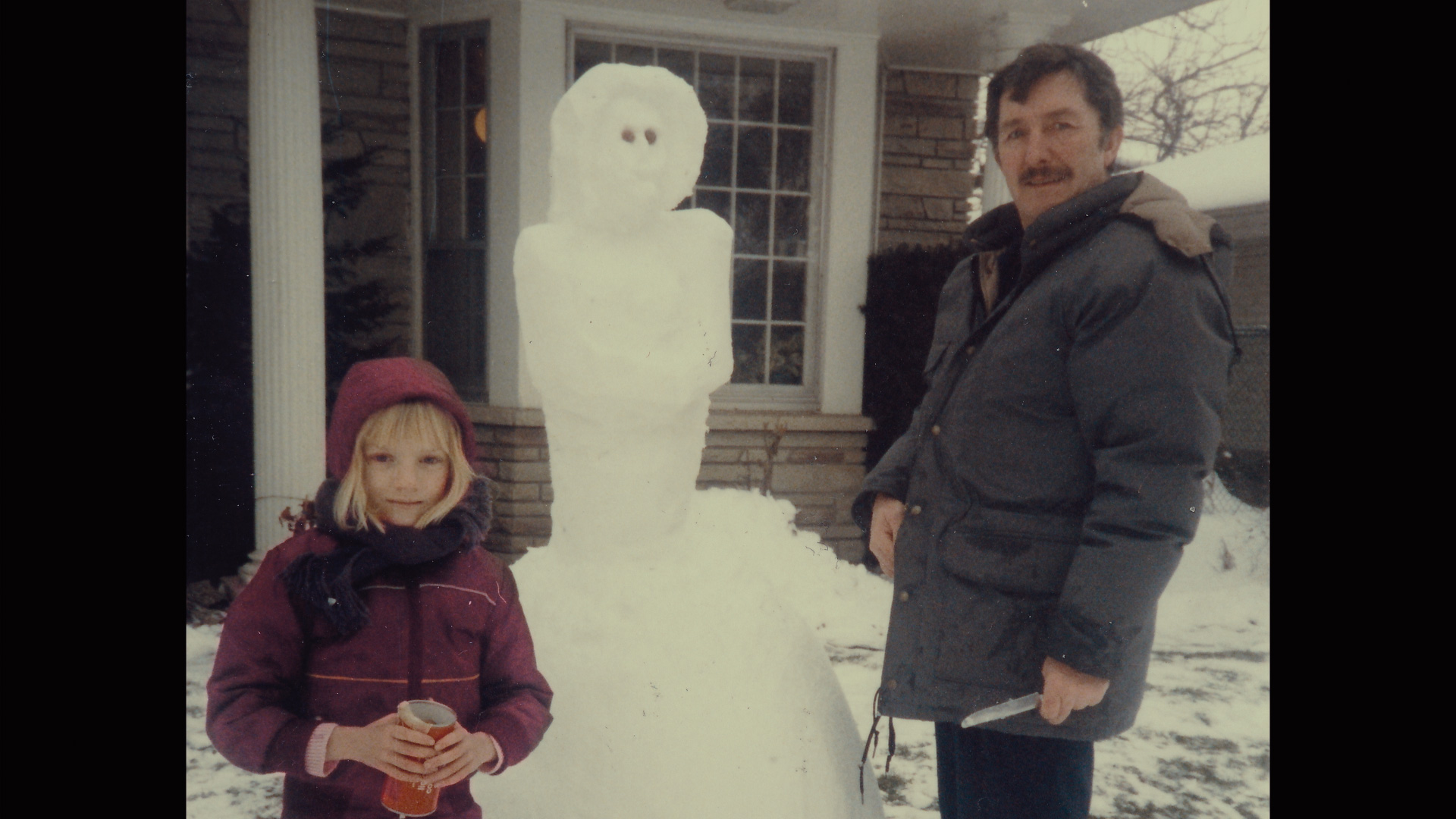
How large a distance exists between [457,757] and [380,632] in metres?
0.24

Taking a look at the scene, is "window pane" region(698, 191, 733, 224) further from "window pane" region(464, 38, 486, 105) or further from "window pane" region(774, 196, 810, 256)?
"window pane" region(464, 38, 486, 105)

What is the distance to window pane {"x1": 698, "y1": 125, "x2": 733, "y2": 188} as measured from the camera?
2391 mm

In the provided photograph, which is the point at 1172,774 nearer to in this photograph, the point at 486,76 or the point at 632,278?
the point at 632,278

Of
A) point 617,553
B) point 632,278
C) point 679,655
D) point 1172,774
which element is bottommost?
point 1172,774

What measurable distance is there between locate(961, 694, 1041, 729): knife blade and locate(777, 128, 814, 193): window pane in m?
1.51

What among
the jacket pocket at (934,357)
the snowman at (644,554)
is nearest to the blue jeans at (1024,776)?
the snowman at (644,554)

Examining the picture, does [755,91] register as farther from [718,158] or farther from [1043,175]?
[1043,175]

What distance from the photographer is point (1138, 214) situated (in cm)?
143

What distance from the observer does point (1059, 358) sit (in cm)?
→ 147

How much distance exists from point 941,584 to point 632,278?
0.95 meters

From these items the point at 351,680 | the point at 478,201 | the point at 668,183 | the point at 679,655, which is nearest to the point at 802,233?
the point at 668,183

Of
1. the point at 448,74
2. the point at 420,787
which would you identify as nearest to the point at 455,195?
the point at 448,74

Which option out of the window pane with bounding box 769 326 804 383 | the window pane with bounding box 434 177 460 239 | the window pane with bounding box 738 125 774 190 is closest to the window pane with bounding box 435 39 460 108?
the window pane with bounding box 434 177 460 239

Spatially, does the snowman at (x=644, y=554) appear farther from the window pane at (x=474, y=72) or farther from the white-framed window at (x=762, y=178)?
the window pane at (x=474, y=72)
